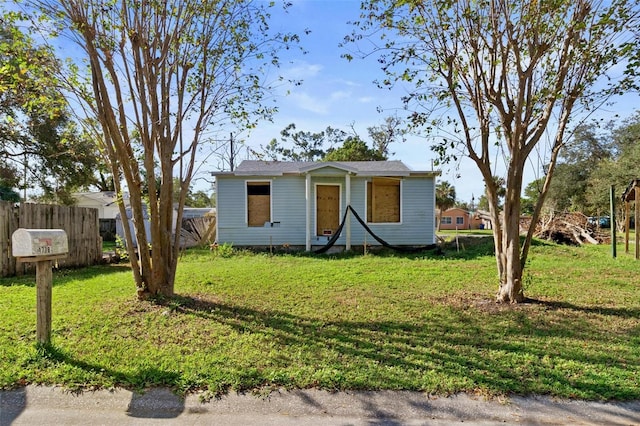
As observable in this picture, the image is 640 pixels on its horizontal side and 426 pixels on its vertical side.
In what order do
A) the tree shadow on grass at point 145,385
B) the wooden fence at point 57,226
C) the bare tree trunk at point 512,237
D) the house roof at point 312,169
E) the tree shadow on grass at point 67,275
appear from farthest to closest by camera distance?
1. the house roof at point 312,169
2. the wooden fence at point 57,226
3. the tree shadow on grass at point 67,275
4. the bare tree trunk at point 512,237
5. the tree shadow on grass at point 145,385

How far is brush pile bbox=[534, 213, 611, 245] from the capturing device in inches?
550

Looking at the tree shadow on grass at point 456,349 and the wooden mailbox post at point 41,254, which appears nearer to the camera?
the tree shadow on grass at point 456,349

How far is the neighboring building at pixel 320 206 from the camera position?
460 inches

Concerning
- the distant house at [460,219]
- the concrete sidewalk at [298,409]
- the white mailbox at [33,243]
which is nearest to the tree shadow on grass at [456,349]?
the concrete sidewalk at [298,409]

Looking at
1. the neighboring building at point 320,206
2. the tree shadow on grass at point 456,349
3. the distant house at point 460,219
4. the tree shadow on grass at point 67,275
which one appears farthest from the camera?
the distant house at point 460,219

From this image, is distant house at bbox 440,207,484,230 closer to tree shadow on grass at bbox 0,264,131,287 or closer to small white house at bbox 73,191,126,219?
small white house at bbox 73,191,126,219

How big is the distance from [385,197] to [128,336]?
9624mm

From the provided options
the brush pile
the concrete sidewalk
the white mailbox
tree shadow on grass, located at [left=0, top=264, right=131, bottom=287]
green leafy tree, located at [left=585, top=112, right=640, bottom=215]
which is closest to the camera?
the concrete sidewalk

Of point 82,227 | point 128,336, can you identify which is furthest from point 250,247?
point 128,336

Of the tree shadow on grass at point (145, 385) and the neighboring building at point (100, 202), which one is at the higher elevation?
the neighboring building at point (100, 202)

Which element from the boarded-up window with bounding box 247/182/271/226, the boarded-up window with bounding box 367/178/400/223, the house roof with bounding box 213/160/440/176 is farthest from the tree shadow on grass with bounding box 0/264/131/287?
the boarded-up window with bounding box 367/178/400/223

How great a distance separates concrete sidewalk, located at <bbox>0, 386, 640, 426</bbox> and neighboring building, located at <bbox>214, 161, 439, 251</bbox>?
8937 millimetres

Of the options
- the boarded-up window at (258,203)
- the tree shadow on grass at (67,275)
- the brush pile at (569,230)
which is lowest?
the tree shadow on grass at (67,275)

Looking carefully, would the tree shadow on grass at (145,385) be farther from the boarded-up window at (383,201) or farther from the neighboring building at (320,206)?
the boarded-up window at (383,201)
